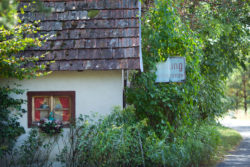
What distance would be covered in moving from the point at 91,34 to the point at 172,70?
234 centimetres

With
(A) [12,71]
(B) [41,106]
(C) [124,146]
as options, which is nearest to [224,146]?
(B) [41,106]

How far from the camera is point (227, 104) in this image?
1520cm

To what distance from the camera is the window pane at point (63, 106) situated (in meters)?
10.4

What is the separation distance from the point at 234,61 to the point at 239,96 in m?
34.2

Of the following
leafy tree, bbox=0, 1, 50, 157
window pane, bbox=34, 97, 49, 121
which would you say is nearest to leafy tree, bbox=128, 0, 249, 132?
window pane, bbox=34, 97, 49, 121

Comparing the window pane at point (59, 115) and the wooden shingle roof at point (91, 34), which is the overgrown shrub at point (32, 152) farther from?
the wooden shingle roof at point (91, 34)

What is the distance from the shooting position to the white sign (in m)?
9.91

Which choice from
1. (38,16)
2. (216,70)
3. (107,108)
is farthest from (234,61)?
(38,16)

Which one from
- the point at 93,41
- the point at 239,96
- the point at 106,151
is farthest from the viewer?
the point at 239,96

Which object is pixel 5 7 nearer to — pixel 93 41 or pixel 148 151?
pixel 148 151

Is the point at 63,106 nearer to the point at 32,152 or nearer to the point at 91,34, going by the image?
the point at 32,152

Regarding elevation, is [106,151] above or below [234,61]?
below

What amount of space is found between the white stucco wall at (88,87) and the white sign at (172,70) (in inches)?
40.5

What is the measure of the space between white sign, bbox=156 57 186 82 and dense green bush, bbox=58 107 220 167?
1.25 meters
